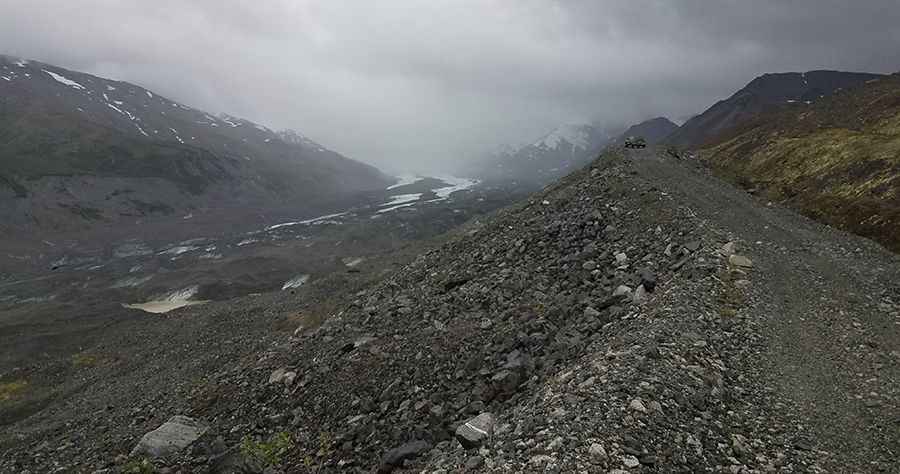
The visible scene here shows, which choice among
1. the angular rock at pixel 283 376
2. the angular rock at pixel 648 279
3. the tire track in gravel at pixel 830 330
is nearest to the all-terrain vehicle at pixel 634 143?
the tire track in gravel at pixel 830 330

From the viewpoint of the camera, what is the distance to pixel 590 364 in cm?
1283

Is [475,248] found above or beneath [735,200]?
beneath

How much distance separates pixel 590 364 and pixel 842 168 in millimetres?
52393

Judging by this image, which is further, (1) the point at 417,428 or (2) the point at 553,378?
(1) the point at 417,428

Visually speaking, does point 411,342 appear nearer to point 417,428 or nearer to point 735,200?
point 417,428

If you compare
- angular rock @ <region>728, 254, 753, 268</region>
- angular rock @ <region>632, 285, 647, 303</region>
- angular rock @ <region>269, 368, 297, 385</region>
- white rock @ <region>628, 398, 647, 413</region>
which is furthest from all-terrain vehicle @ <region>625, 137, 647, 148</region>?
white rock @ <region>628, 398, 647, 413</region>

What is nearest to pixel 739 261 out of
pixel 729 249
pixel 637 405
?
pixel 729 249

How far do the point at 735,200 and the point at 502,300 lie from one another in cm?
1851

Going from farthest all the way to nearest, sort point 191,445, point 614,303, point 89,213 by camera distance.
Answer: point 89,213, point 191,445, point 614,303

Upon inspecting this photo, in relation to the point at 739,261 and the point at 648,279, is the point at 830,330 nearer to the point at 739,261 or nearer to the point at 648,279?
the point at 739,261

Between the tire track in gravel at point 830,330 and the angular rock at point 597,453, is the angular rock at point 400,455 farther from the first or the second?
the tire track in gravel at point 830,330

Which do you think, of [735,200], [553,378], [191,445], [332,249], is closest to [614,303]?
[553,378]

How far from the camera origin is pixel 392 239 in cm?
13925

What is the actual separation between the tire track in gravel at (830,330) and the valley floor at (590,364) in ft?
0.22
